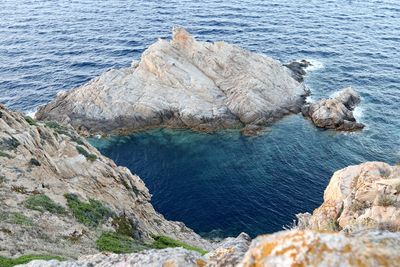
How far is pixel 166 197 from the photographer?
220 ft

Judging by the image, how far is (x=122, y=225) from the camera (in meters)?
38.4

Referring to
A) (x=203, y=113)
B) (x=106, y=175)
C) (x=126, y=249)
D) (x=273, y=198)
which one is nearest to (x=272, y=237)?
(x=126, y=249)

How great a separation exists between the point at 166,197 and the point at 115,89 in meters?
32.9

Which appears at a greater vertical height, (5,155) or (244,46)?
(5,155)

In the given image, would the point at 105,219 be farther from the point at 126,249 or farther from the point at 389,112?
the point at 389,112

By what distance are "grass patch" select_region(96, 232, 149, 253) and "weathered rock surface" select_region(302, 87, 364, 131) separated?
57.4 meters

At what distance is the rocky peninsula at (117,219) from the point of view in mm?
12109

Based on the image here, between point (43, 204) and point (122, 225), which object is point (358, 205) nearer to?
point (122, 225)

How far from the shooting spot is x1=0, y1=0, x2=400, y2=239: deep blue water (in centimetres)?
6719

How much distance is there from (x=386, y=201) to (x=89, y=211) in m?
25.5

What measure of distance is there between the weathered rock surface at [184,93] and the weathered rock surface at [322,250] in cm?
7135

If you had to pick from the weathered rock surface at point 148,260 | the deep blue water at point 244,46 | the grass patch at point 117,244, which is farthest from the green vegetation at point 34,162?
the deep blue water at point 244,46

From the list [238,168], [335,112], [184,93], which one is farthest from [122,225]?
[335,112]

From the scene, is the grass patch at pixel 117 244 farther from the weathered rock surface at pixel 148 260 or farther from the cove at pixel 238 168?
the cove at pixel 238 168
